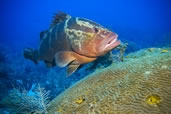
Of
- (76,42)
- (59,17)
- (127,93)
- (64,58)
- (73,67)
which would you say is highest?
(59,17)

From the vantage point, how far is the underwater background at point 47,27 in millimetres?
9158

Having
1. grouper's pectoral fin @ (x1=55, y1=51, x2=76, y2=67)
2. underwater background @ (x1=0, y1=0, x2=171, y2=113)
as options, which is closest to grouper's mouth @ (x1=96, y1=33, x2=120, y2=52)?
grouper's pectoral fin @ (x1=55, y1=51, x2=76, y2=67)

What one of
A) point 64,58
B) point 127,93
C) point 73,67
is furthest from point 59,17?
point 127,93

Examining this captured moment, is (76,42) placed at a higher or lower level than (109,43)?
higher

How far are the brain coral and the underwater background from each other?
95 centimetres

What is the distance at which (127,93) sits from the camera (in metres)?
2.53

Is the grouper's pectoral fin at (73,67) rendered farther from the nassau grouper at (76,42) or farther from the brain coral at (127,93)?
the brain coral at (127,93)

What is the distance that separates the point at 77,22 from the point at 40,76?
955 cm

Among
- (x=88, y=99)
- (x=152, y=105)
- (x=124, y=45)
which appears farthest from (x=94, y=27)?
(x=124, y=45)

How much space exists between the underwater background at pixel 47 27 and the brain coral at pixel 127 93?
0.95m

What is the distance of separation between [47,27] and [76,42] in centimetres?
9168

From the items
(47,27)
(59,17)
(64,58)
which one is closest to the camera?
(64,58)

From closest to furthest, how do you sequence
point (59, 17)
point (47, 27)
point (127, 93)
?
point (127, 93)
point (59, 17)
point (47, 27)

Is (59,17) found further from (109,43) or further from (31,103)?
(31,103)
